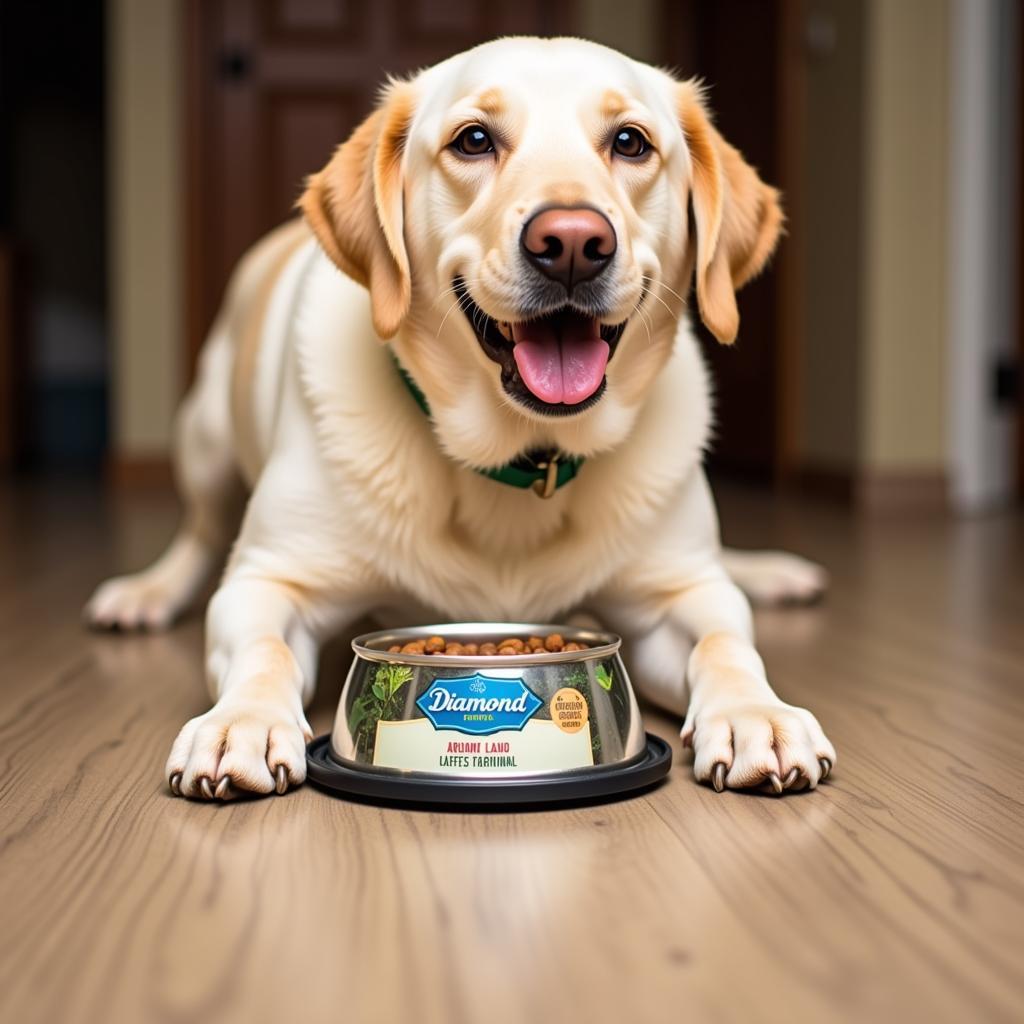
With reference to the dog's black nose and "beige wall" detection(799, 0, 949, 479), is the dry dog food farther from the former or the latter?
"beige wall" detection(799, 0, 949, 479)

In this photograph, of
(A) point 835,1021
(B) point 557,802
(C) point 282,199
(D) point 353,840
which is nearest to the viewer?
(A) point 835,1021

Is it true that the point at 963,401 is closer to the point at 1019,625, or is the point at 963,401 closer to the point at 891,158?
the point at 891,158

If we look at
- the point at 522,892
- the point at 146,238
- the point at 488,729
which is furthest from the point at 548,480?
the point at 146,238

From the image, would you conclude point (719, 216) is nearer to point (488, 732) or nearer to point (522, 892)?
point (488, 732)

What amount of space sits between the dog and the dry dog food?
14 centimetres

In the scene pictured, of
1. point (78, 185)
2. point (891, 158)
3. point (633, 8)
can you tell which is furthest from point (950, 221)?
point (78, 185)

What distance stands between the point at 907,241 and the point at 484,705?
12.9 feet

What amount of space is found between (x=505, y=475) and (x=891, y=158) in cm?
353

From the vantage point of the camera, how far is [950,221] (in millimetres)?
4789

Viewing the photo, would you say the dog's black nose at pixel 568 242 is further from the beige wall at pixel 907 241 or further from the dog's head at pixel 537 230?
the beige wall at pixel 907 241

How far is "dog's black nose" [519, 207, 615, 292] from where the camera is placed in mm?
1411

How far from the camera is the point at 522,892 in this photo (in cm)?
108

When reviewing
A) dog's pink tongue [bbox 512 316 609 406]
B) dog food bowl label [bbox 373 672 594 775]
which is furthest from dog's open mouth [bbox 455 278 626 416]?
dog food bowl label [bbox 373 672 594 775]

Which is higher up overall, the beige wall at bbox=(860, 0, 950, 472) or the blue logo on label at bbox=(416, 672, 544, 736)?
the beige wall at bbox=(860, 0, 950, 472)
